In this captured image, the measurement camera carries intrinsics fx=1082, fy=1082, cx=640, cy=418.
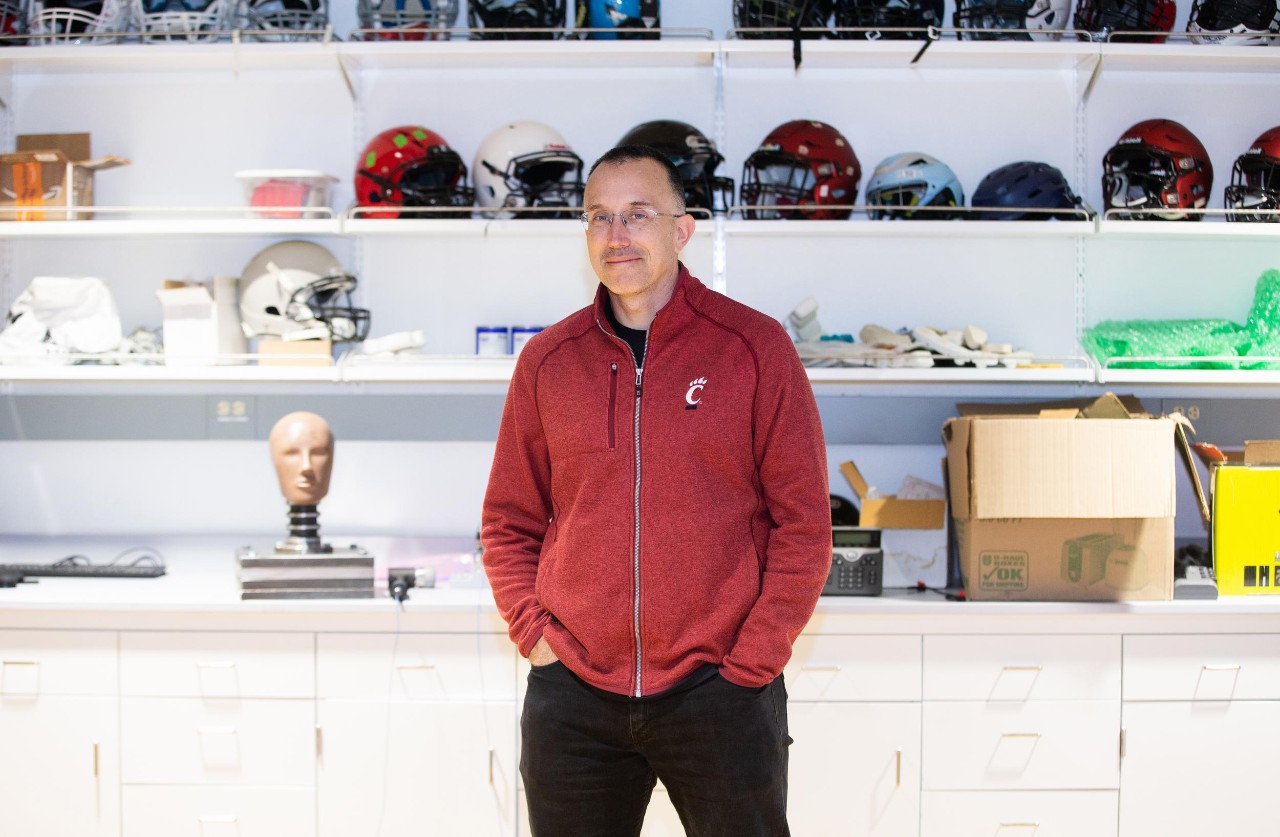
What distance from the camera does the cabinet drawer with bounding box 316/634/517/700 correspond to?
268 centimetres

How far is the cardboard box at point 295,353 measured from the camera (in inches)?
119

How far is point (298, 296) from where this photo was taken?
312 cm

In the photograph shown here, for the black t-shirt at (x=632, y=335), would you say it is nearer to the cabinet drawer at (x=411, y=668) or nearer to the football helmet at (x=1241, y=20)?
the cabinet drawer at (x=411, y=668)

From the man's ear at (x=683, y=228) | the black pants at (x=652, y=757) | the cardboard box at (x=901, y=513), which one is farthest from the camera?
the cardboard box at (x=901, y=513)

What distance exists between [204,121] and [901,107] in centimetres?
217

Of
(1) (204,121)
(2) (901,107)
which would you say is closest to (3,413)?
(1) (204,121)

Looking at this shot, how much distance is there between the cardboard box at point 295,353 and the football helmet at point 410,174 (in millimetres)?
426

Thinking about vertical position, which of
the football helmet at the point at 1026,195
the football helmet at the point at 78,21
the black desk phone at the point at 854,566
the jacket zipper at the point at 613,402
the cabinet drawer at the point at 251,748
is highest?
the football helmet at the point at 78,21

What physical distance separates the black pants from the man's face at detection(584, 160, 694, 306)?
0.65 m

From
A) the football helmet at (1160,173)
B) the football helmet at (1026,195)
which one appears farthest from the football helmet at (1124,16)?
the football helmet at (1026,195)

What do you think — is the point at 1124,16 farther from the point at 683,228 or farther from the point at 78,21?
the point at 78,21

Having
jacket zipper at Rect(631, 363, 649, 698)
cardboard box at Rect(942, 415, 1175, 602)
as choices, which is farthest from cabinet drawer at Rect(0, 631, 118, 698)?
cardboard box at Rect(942, 415, 1175, 602)

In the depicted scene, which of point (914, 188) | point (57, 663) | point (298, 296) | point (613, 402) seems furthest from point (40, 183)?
point (914, 188)

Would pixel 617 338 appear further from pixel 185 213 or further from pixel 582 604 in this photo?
pixel 185 213
